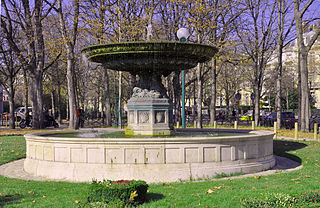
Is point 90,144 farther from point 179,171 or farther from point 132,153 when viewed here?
point 179,171

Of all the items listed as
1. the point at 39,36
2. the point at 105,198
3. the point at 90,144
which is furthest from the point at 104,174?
the point at 39,36

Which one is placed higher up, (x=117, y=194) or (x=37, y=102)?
(x=37, y=102)

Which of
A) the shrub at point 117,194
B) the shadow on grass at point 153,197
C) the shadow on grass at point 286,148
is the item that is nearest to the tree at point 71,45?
the shadow on grass at point 286,148

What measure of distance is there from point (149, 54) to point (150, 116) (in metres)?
2.15

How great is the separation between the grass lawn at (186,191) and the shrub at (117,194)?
11.1 inches

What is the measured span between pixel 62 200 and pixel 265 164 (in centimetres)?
641

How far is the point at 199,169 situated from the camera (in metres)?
9.78

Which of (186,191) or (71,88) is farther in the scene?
(71,88)

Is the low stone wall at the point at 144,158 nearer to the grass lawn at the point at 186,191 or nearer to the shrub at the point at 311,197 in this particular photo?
the grass lawn at the point at 186,191

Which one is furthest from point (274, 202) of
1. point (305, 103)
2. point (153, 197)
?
point (305, 103)

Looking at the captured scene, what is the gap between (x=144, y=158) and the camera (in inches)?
380

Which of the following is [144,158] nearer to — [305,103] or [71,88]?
[71,88]

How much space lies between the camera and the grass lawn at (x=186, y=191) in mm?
7035

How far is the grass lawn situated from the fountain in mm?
690
